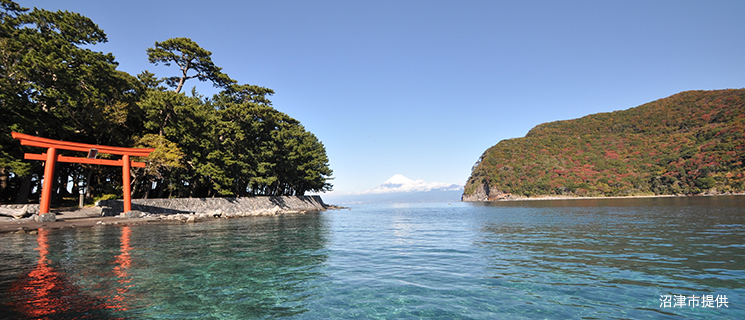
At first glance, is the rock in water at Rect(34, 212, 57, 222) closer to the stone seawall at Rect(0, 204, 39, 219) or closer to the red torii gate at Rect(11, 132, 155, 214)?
the red torii gate at Rect(11, 132, 155, 214)

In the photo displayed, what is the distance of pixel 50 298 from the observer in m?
8.30

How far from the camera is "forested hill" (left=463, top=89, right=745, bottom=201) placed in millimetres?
106062

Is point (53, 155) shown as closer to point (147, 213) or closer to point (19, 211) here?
point (19, 211)

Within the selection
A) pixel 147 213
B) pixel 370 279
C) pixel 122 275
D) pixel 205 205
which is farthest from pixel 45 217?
pixel 370 279

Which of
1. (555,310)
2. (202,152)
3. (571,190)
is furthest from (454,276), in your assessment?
(571,190)

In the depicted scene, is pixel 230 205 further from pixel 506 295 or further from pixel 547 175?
pixel 547 175

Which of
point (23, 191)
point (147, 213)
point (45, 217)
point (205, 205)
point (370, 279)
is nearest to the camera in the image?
point (370, 279)

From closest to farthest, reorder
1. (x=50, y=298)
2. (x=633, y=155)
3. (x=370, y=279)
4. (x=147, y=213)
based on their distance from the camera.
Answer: (x=50, y=298) < (x=370, y=279) < (x=147, y=213) < (x=633, y=155)

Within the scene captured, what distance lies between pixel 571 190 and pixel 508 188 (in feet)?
78.1

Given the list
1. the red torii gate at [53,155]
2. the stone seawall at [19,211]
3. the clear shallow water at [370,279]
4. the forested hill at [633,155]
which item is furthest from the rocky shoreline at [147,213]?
the forested hill at [633,155]

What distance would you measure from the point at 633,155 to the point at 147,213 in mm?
167190

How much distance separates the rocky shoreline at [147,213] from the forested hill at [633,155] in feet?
393

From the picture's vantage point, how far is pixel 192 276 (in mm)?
11031

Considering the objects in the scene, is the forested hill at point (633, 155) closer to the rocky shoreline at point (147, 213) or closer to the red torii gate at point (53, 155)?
the rocky shoreline at point (147, 213)
